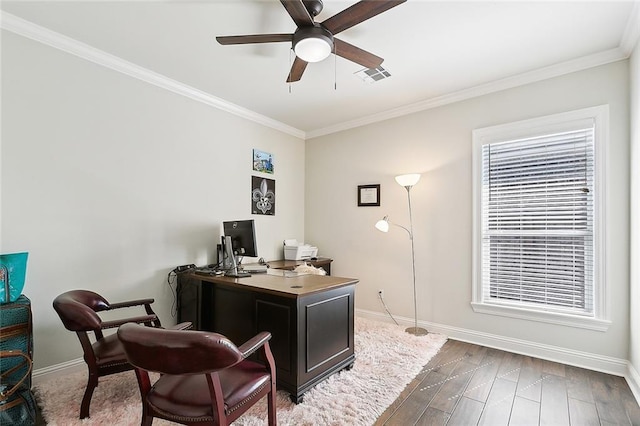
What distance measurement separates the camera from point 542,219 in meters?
2.94

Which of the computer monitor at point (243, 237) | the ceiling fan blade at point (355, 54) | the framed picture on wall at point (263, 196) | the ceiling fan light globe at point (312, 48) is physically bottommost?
the computer monitor at point (243, 237)

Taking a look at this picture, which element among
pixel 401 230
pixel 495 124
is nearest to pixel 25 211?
pixel 401 230

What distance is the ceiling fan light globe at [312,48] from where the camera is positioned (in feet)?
6.48

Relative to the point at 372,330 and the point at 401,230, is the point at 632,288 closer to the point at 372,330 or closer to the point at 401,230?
the point at 401,230

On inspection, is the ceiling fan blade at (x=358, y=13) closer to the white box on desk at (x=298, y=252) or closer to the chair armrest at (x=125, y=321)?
the chair armrest at (x=125, y=321)

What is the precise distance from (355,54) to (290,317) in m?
2.00

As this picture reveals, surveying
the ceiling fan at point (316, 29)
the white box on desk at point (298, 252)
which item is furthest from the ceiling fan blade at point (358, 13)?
the white box on desk at point (298, 252)

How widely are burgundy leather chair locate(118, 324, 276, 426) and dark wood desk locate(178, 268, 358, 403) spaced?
0.56 meters

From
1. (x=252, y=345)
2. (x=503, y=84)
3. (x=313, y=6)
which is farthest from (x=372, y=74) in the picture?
(x=252, y=345)

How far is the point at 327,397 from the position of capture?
2176 millimetres

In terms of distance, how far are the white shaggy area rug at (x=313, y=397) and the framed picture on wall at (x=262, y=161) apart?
8.66 ft

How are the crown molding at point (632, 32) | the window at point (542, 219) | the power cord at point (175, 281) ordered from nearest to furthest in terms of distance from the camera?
1. the crown molding at point (632, 32)
2. the window at point (542, 219)
3. the power cord at point (175, 281)

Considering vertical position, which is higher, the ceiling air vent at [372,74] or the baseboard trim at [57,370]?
the ceiling air vent at [372,74]

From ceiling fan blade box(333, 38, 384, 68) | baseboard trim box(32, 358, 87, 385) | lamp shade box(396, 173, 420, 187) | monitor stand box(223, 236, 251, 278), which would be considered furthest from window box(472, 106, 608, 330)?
baseboard trim box(32, 358, 87, 385)
